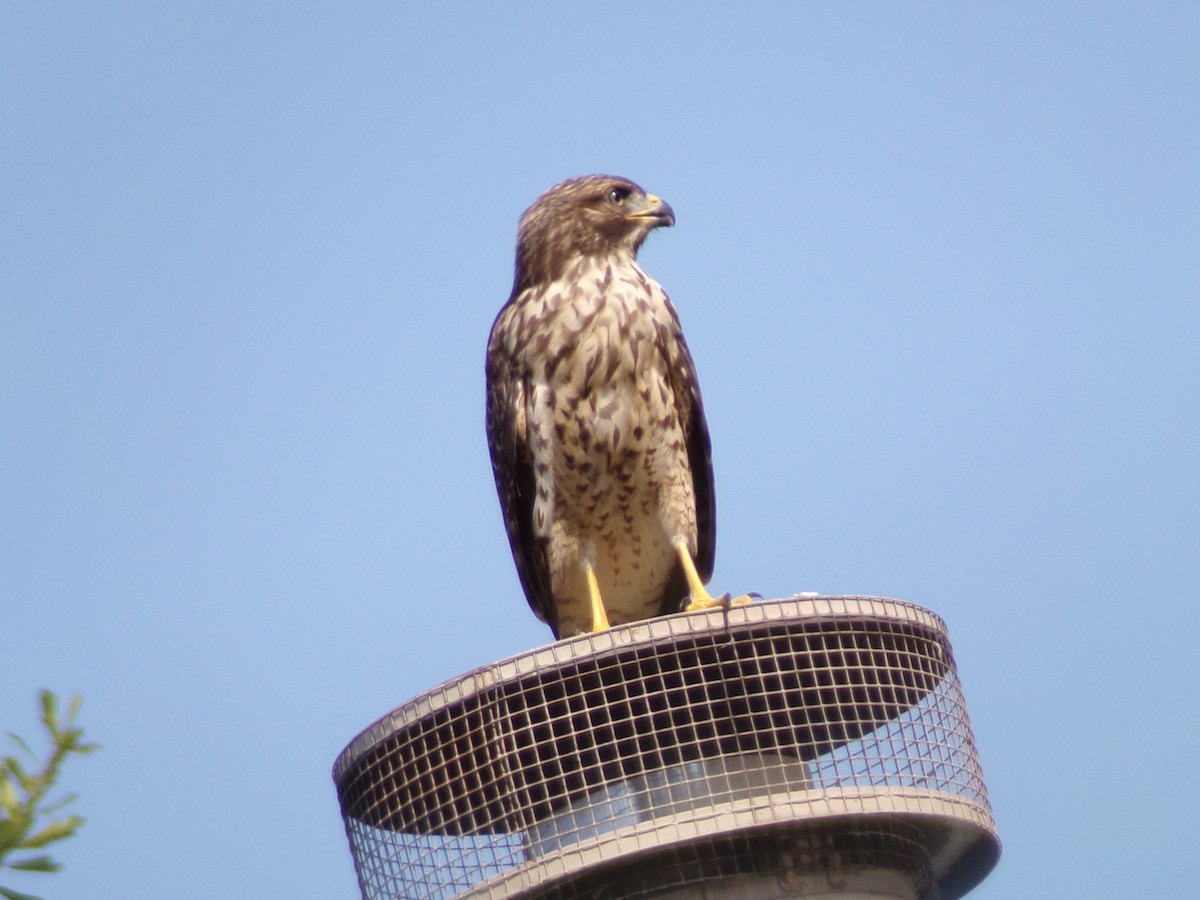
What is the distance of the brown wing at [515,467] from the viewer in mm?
6285

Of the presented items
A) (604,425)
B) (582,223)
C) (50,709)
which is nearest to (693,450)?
(604,425)

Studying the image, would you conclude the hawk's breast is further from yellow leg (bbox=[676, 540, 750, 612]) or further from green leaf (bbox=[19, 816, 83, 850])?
green leaf (bbox=[19, 816, 83, 850])

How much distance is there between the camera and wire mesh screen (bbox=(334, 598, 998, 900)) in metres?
4.57

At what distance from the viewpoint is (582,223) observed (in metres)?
6.62

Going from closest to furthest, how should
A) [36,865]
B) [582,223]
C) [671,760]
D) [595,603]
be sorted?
[36,865], [671,760], [595,603], [582,223]

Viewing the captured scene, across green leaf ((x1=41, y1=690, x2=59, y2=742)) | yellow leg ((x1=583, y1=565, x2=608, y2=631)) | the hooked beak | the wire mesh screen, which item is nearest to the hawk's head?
the hooked beak

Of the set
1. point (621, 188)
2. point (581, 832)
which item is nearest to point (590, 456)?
point (621, 188)

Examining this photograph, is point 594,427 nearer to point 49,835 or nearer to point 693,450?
point 693,450

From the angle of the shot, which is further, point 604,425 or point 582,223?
point 582,223

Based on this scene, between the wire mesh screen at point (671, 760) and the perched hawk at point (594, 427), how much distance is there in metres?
1.01

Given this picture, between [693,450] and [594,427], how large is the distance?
60 cm

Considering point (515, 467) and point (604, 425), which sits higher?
point (604, 425)

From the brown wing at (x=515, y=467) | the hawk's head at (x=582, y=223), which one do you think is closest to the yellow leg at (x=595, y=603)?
the brown wing at (x=515, y=467)

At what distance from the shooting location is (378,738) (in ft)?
16.4
